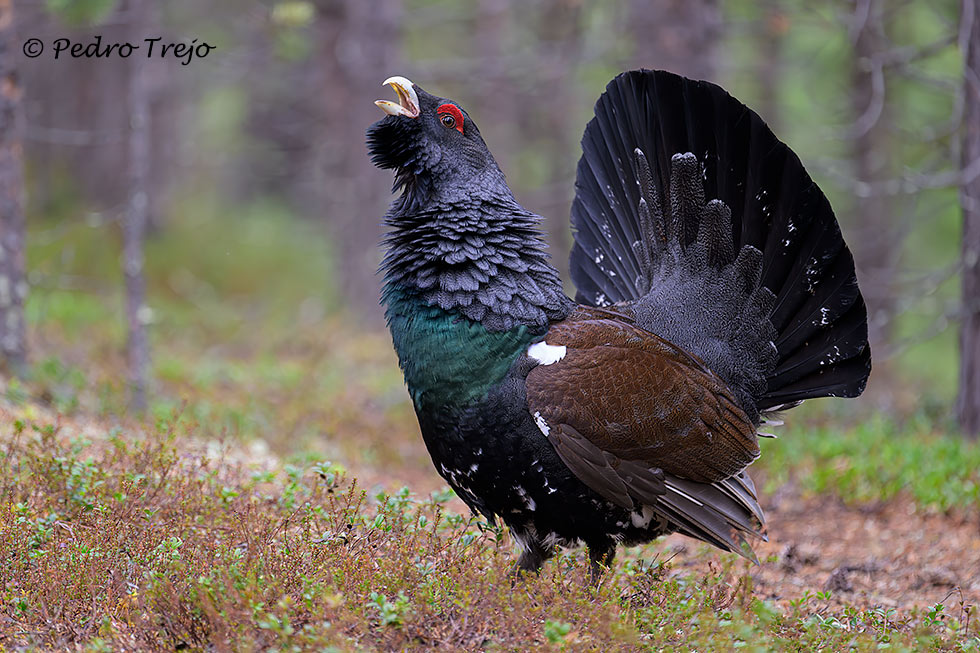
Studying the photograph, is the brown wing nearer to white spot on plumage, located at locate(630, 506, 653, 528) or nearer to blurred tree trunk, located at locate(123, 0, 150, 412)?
white spot on plumage, located at locate(630, 506, 653, 528)

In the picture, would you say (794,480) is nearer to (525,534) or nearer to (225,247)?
(525,534)

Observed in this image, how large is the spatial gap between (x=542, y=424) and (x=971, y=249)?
20.6 ft

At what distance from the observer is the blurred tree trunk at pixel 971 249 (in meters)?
8.80

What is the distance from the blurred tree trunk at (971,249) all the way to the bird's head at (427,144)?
18.9 ft

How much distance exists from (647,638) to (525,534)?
1.04 meters

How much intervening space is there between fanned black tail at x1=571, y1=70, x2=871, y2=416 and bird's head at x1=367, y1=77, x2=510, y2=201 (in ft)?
3.25

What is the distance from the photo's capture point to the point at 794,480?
328 inches

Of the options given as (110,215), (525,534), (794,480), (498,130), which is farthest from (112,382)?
(498,130)

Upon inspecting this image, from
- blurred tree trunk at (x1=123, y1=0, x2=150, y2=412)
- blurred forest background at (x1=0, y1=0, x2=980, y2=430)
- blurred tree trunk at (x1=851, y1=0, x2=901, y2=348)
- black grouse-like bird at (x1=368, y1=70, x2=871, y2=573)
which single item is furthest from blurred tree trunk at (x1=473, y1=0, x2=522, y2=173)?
black grouse-like bird at (x1=368, y1=70, x2=871, y2=573)

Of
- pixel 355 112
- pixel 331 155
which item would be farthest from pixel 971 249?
pixel 331 155

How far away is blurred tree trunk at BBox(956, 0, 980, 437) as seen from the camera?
880cm

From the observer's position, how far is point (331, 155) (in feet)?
56.6

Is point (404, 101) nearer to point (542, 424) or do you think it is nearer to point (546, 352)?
point (546, 352)

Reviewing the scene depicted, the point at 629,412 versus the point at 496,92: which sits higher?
the point at 496,92
